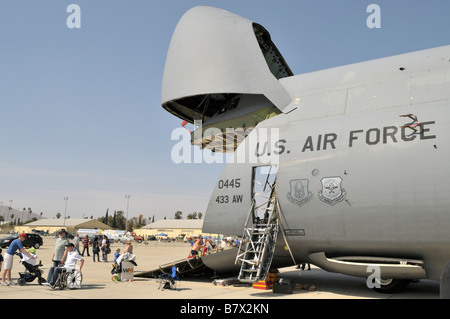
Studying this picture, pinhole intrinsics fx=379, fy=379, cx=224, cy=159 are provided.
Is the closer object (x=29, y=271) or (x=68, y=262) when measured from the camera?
(x=68, y=262)

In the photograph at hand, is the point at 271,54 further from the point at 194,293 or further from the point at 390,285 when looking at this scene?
the point at 194,293

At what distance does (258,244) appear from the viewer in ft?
43.7

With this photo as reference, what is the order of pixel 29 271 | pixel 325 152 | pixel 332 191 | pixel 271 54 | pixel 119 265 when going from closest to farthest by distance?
pixel 332 191 → pixel 325 152 → pixel 29 271 → pixel 119 265 → pixel 271 54

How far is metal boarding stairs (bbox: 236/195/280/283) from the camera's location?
1241cm

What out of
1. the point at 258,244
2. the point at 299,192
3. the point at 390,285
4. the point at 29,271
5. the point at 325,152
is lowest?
the point at 390,285

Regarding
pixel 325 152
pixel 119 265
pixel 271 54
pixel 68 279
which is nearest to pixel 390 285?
pixel 325 152

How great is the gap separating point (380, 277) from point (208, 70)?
9.47 meters

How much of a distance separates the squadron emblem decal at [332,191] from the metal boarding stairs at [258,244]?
6.25ft

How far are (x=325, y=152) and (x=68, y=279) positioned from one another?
9472 mm

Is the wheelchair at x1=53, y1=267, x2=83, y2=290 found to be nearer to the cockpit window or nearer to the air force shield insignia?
the air force shield insignia

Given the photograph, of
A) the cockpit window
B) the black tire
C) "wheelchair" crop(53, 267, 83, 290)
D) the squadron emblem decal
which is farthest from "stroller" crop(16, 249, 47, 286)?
the cockpit window

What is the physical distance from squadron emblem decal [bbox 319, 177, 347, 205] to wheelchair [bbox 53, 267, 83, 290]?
336 inches
